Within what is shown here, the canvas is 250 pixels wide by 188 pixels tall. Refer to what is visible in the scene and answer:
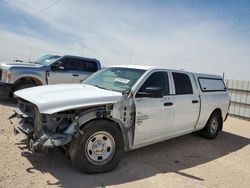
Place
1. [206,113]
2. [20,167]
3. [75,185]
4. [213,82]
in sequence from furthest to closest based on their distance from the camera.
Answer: [213,82] < [206,113] < [20,167] < [75,185]

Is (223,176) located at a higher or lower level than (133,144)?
lower

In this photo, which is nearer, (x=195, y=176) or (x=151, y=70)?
(x=195, y=176)

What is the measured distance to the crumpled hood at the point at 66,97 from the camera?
3.87m

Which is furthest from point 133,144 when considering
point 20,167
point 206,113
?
point 206,113

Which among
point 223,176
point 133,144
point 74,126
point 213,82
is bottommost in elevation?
point 223,176

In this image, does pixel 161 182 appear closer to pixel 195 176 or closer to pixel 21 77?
pixel 195 176

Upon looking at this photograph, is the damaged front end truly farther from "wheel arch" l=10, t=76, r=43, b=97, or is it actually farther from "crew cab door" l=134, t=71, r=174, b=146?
"wheel arch" l=10, t=76, r=43, b=97

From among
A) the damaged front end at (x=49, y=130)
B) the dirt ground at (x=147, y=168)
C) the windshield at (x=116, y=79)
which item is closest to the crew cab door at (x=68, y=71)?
the dirt ground at (x=147, y=168)

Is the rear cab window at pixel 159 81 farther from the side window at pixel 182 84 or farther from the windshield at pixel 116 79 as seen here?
the side window at pixel 182 84

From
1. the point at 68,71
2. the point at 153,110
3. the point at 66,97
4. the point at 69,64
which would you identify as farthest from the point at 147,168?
the point at 69,64

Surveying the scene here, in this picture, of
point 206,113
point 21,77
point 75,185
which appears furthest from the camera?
point 21,77

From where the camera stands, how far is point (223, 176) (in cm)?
482

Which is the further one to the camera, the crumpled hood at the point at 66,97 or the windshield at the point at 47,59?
the windshield at the point at 47,59

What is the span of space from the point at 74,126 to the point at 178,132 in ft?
9.12
